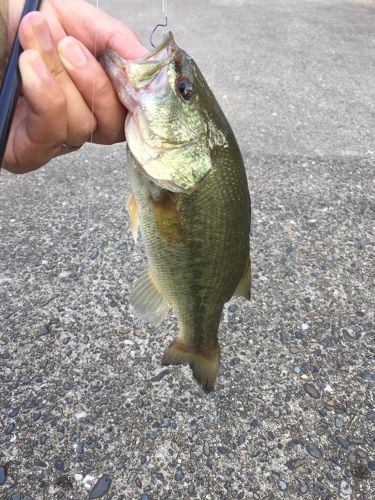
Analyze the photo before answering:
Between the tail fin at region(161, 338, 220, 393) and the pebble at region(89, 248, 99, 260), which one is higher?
the tail fin at region(161, 338, 220, 393)

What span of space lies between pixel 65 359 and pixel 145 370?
408mm

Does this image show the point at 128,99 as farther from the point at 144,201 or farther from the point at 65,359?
the point at 65,359

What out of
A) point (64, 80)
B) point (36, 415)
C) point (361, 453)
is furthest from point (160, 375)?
point (64, 80)

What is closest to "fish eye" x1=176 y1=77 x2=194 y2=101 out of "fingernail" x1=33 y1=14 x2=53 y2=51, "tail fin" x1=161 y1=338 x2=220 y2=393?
"fingernail" x1=33 y1=14 x2=53 y2=51

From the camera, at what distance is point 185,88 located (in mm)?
1387

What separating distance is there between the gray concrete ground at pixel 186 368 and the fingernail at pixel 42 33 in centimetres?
157

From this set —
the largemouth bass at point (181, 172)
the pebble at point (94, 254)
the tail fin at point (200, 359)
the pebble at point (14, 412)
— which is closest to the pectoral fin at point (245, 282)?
the largemouth bass at point (181, 172)

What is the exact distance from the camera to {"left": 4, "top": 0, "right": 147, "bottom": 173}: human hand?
48.5 inches

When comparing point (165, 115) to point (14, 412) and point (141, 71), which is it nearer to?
point (141, 71)

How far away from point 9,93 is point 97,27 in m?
0.45

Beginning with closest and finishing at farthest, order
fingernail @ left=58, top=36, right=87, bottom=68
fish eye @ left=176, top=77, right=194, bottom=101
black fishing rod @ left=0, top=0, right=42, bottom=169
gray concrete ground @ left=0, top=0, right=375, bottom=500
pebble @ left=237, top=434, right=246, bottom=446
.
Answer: black fishing rod @ left=0, top=0, right=42, bottom=169 → fingernail @ left=58, top=36, right=87, bottom=68 → fish eye @ left=176, top=77, right=194, bottom=101 → gray concrete ground @ left=0, top=0, right=375, bottom=500 → pebble @ left=237, top=434, right=246, bottom=446

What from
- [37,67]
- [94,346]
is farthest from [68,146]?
[94,346]

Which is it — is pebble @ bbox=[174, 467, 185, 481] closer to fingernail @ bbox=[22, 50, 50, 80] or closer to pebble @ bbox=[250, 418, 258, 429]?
pebble @ bbox=[250, 418, 258, 429]

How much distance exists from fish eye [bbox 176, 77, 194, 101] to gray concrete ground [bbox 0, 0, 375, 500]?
141 centimetres
